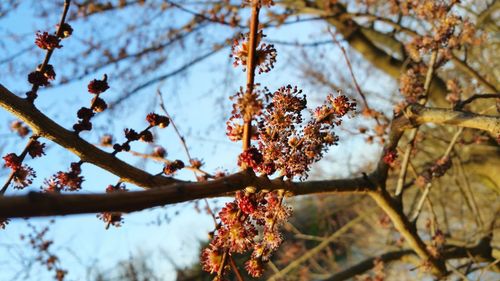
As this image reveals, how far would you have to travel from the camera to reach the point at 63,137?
5.27 ft

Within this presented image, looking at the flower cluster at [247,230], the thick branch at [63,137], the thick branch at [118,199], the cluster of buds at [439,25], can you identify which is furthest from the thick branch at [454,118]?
the thick branch at [63,137]

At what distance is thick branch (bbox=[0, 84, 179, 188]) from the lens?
1573 mm

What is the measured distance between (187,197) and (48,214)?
14.8 inches

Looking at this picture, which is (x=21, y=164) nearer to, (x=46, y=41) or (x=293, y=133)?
(x=46, y=41)

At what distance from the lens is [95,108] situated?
73.1 inches

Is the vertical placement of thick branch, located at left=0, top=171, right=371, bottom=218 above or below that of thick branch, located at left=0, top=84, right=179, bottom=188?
below

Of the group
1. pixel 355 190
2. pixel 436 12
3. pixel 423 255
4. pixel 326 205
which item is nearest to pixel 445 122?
pixel 355 190

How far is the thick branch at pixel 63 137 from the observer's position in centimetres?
157

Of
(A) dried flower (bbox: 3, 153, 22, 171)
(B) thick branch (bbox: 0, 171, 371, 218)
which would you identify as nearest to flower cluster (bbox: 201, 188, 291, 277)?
(B) thick branch (bbox: 0, 171, 371, 218)

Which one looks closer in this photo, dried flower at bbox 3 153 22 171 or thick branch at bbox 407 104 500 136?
dried flower at bbox 3 153 22 171

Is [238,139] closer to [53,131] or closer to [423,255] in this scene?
[53,131]

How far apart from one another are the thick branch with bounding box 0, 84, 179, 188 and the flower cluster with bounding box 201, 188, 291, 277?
0.38 m

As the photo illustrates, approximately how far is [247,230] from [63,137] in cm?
73

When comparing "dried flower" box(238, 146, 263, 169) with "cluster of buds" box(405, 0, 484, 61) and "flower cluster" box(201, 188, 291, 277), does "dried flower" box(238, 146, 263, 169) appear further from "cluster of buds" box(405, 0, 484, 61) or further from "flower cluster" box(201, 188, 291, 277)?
"cluster of buds" box(405, 0, 484, 61)
